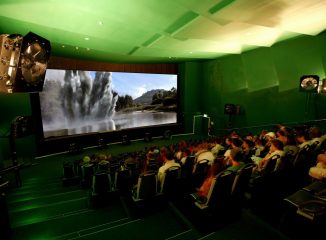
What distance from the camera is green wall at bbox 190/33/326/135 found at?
7059mm

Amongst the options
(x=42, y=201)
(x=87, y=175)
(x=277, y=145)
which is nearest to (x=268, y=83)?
(x=277, y=145)

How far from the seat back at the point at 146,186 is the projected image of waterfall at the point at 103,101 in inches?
299

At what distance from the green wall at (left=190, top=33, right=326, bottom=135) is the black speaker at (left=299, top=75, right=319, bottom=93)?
620mm

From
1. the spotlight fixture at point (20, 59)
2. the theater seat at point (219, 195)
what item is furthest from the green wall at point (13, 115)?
the theater seat at point (219, 195)

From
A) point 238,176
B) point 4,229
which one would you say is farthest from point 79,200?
point 238,176

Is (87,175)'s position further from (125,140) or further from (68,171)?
(125,140)

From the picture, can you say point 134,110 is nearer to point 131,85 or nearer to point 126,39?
point 131,85

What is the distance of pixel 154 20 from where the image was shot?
5.09m

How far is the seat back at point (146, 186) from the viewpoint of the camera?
11.0 ft

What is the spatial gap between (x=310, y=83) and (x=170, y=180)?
5825mm

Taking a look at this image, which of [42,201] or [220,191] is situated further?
[42,201]

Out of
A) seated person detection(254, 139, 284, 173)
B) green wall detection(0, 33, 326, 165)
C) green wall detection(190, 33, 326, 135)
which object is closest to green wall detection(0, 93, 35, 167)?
green wall detection(0, 33, 326, 165)

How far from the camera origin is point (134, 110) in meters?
11.9

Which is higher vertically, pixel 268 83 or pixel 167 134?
pixel 268 83
